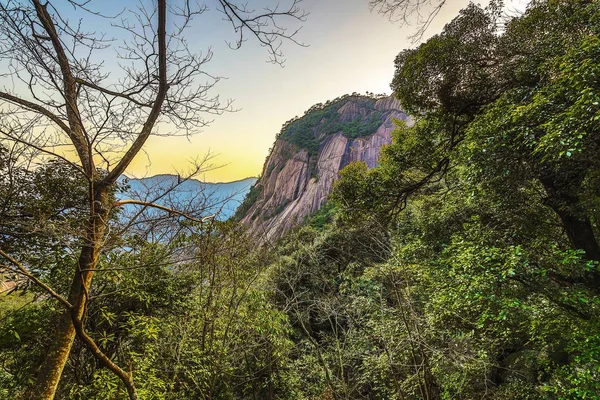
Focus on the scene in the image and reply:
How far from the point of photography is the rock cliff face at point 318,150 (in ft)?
102

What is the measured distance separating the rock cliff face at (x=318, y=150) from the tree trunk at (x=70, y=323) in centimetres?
2443

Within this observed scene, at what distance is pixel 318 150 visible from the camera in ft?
122

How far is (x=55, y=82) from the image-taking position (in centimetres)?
178

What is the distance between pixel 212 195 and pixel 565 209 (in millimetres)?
4653

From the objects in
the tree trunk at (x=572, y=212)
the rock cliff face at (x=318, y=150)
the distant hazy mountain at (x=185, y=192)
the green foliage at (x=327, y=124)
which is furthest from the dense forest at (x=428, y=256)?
the green foliage at (x=327, y=124)

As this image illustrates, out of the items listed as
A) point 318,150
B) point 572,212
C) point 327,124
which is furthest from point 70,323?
point 327,124

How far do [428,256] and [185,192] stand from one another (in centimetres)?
449

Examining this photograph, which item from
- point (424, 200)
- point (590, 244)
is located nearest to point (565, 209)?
point (590, 244)

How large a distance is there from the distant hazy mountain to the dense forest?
137 millimetres

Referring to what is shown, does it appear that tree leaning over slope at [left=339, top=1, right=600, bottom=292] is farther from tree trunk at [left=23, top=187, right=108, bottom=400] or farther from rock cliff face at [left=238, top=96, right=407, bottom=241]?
rock cliff face at [left=238, top=96, right=407, bottom=241]

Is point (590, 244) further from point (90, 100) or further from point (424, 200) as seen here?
point (90, 100)

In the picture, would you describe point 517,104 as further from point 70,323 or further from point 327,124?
point 327,124

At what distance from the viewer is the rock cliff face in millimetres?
31125

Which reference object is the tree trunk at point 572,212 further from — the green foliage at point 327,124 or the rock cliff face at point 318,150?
the green foliage at point 327,124
